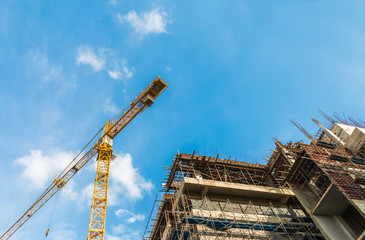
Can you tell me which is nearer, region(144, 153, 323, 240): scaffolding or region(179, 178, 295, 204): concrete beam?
region(144, 153, 323, 240): scaffolding

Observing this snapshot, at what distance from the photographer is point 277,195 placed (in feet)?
78.1

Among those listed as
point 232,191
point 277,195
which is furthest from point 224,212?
point 277,195

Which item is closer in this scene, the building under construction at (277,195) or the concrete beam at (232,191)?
the building under construction at (277,195)

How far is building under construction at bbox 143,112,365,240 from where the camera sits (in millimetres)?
18297

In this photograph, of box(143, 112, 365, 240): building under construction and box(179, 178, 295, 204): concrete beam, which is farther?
box(179, 178, 295, 204): concrete beam

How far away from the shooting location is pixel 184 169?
2475 centimetres

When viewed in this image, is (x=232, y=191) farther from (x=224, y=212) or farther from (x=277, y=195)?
(x=277, y=195)

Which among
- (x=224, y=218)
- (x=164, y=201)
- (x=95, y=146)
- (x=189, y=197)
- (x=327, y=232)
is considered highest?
(x=95, y=146)

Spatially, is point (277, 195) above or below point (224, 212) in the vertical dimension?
above

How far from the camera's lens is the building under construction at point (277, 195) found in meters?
18.3

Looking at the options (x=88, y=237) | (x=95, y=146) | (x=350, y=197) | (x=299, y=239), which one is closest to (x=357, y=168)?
(x=350, y=197)

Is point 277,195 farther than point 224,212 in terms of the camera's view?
Yes

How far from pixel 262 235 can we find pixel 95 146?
26.7 m

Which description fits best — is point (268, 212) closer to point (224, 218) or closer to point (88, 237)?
point (224, 218)
